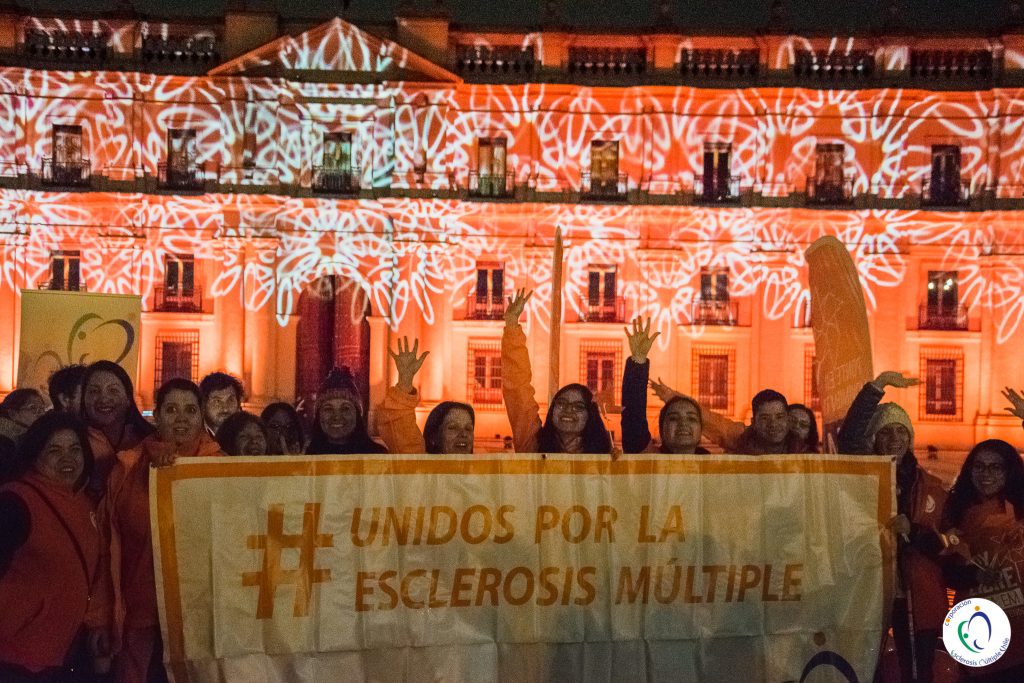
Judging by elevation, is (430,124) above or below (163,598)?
above

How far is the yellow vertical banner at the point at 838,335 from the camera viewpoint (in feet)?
20.1

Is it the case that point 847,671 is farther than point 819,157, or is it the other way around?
point 819,157

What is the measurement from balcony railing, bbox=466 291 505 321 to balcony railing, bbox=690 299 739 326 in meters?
4.12

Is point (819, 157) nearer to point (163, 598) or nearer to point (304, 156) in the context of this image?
point (304, 156)

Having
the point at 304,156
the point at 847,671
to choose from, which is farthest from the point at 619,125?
the point at 847,671

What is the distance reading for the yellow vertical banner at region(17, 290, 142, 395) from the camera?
25.1 ft

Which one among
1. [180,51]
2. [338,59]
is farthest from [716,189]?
[180,51]

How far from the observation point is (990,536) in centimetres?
528

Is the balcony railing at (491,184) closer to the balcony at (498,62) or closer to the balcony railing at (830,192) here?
the balcony at (498,62)

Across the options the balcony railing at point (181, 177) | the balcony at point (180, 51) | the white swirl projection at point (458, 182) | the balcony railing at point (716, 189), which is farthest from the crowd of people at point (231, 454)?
the balcony at point (180, 51)

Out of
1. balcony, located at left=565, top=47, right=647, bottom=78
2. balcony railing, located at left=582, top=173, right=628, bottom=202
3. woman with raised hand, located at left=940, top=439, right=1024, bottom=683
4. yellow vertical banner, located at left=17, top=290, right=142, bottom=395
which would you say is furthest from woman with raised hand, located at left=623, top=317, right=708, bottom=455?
balcony, located at left=565, top=47, right=647, bottom=78

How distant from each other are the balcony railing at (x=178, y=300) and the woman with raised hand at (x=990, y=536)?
65.3ft

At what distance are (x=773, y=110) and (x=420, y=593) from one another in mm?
20215

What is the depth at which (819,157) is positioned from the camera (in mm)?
23531
